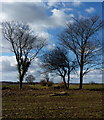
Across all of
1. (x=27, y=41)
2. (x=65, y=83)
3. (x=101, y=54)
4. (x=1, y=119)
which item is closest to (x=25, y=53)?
(x=27, y=41)

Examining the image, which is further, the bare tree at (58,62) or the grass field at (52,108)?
the bare tree at (58,62)

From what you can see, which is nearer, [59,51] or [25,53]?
[59,51]

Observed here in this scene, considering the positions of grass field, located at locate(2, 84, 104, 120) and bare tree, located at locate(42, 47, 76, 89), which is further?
bare tree, located at locate(42, 47, 76, 89)

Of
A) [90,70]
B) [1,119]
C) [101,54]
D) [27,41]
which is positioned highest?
[27,41]

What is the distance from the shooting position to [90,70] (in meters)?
31.8

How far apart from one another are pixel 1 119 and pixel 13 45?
27.5 m

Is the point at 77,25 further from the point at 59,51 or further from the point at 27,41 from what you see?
the point at 27,41

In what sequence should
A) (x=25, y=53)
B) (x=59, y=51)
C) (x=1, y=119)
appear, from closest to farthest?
(x=1, y=119), (x=59, y=51), (x=25, y=53)

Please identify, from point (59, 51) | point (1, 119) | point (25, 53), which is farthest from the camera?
point (25, 53)

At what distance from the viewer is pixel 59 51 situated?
1329 inches

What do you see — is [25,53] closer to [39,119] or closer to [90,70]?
[90,70]

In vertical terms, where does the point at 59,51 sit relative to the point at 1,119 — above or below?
above

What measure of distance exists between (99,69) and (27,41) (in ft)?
42.6

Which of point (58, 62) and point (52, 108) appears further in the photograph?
point (58, 62)
